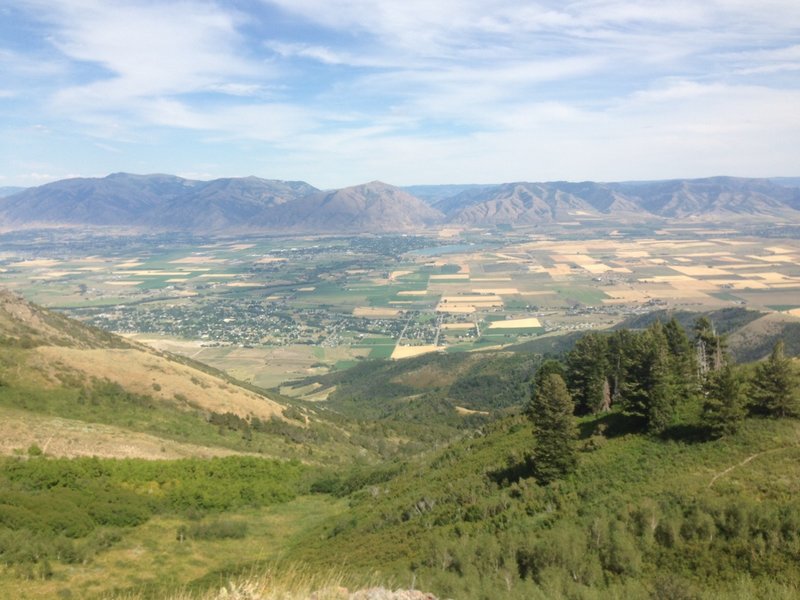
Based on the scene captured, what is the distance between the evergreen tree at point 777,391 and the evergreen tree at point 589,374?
15.5 meters

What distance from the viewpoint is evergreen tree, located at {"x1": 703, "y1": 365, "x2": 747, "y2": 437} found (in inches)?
1089

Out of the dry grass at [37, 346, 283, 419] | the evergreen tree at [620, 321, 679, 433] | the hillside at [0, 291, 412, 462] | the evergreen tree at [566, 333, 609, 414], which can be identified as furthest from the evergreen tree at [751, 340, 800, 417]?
the dry grass at [37, 346, 283, 419]

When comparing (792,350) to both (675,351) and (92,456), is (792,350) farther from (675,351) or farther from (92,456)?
(92,456)

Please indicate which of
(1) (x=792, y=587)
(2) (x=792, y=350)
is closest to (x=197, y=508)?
(1) (x=792, y=587)

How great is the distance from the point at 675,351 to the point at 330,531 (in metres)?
32.1

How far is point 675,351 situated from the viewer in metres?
45.2

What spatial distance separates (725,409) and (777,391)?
3.55 metres

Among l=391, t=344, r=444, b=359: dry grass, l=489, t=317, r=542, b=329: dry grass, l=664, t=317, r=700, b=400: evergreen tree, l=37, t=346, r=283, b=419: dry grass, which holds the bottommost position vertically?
l=391, t=344, r=444, b=359: dry grass

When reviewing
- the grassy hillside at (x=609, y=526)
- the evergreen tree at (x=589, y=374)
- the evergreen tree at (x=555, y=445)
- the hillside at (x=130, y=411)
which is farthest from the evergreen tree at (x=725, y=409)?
the hillside at (x=130, y=411)

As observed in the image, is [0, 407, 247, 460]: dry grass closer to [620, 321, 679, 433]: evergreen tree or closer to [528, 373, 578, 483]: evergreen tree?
[528, 373, 578, 483]: evergreen tree

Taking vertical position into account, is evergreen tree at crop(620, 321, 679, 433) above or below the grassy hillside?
above

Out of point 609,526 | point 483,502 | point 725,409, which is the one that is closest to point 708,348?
point 725,409

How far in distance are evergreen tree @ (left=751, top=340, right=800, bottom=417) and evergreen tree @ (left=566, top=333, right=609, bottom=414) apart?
15464mm

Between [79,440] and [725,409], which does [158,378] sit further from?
[725,409]
